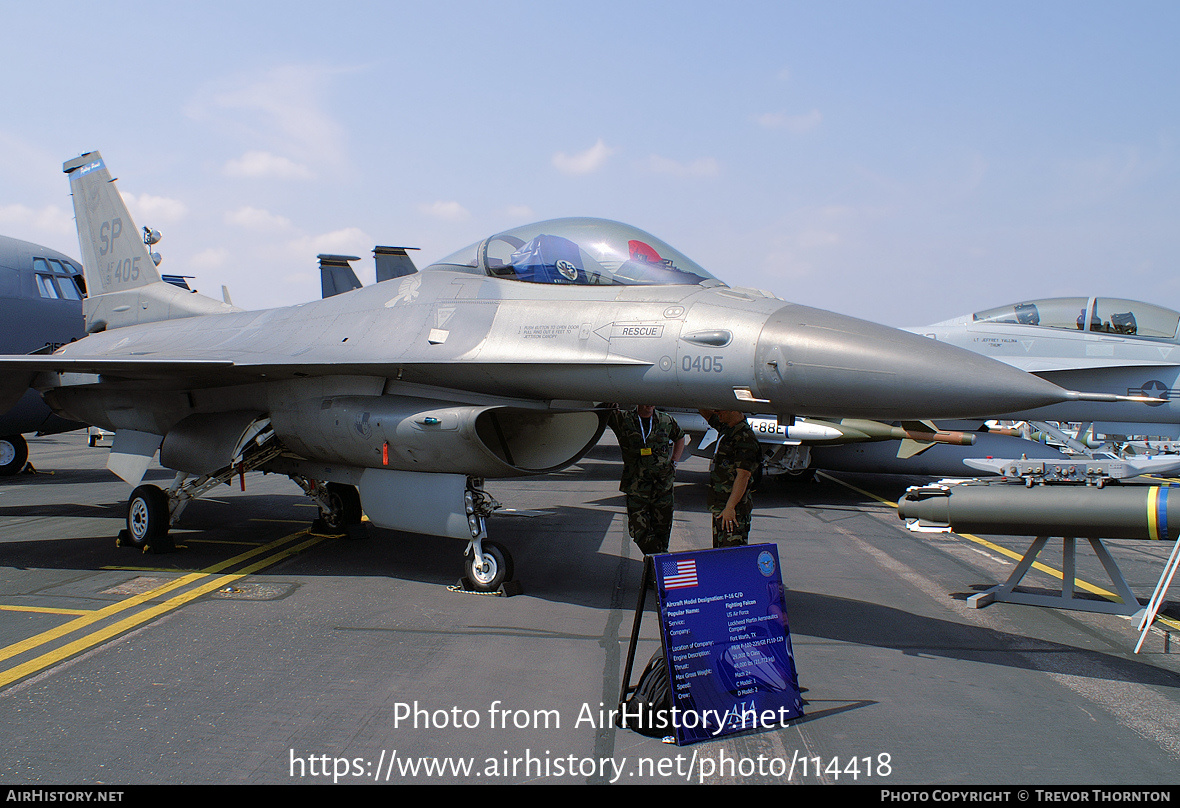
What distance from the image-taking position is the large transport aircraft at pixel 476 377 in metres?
4.11

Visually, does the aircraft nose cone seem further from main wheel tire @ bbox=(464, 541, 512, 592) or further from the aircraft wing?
main wheel tire @ bbox=(464, 541, 512, 592)

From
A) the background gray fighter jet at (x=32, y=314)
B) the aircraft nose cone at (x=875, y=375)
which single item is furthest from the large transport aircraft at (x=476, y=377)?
the background gray fighter jet at (x=32, y=314)

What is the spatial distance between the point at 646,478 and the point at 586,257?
1.93 metres

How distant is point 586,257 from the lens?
5.32m

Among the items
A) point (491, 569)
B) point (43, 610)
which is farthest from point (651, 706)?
point (43, 610)

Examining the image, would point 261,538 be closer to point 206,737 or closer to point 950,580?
point 206,737

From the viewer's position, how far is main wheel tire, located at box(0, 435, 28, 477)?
13.1 metres

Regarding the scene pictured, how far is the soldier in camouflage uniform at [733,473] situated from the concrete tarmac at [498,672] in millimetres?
818

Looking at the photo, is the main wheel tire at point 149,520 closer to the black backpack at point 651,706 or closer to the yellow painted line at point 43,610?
the yellow painted line at point 43,610

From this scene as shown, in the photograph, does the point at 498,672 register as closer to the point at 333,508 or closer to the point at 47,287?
the point at 333,508

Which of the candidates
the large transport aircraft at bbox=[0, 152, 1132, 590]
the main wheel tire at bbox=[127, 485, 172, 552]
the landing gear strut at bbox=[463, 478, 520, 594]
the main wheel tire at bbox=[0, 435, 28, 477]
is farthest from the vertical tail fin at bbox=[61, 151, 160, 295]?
the landing gear strut at bbox=[463, 478, 520, 594]

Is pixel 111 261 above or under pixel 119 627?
above

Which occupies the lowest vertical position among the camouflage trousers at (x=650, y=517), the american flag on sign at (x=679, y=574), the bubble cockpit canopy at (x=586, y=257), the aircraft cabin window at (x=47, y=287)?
the camouflage trousers at (x=650, y=517)
